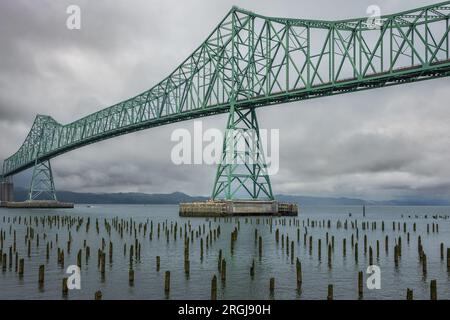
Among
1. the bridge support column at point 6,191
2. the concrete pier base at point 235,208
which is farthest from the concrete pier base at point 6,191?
the concrete pier base at point 235,208

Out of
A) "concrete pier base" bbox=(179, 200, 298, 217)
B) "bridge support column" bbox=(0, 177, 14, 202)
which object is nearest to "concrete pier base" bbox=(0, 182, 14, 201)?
"bridge support column" bbox=(0, 177, 14, 202)

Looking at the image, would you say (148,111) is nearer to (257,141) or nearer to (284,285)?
(257,141)

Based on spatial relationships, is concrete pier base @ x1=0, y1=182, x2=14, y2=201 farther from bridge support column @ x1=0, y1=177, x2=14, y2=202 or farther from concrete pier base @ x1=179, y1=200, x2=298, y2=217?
concrete pier base @ x1=179, y1=200, x2=298, y2=217

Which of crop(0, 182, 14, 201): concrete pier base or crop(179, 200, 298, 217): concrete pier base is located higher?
crop(0, 182, 14, 201): concrete pier base

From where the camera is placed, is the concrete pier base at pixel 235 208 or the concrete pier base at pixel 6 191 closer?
the concrete pier base at pixel 235 208

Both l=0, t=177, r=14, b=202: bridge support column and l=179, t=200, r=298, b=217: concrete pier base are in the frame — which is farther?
l=0, t=177, r=14, b=202: bridge support column

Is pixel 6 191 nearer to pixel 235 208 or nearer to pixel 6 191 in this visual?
pixel 6 191

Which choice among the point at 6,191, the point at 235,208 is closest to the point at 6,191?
the point at 6,191

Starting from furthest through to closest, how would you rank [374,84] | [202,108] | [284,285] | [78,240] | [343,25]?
[202,108] → [343,25] → [374,84] → [78,240] → [284,285]

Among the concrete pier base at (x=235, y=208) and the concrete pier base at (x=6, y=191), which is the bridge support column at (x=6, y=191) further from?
the concrete pier base at (x=235, y=208)

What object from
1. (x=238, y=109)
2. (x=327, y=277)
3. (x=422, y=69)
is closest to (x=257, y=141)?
(x=238, y=109)

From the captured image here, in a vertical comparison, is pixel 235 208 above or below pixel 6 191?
below
